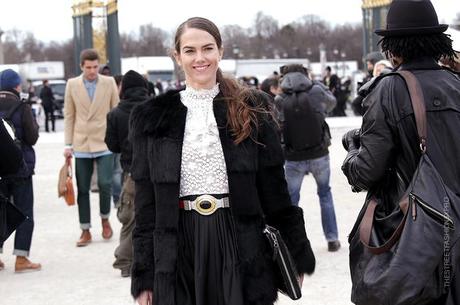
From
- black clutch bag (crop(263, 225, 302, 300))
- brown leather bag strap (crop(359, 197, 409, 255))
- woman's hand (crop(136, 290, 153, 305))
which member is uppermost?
brown leather bag strap (crop(359, 197, 409, 255))

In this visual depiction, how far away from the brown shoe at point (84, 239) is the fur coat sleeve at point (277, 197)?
533 cm

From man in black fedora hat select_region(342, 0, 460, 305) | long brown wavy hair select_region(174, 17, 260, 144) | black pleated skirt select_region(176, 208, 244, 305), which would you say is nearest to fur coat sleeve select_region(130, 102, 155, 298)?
black pleated skirt select_region(176, 208, 244, 305)

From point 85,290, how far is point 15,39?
365 ft

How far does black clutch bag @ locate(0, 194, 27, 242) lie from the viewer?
19.5 ft

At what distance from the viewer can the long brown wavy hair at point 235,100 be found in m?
3.62

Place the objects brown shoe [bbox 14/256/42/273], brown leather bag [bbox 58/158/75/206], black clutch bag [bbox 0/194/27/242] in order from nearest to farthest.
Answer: black clutch bag [bbox 0/194/27/242]
brown shoe [bbox 14/256/42/273]
brown leather bag [bbox 58/158/75/206]

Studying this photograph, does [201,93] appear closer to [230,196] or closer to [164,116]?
[164,116]

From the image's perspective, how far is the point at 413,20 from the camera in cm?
362

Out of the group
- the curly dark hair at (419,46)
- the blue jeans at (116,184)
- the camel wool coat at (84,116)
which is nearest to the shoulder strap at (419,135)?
the curly dark hair at (419,46)

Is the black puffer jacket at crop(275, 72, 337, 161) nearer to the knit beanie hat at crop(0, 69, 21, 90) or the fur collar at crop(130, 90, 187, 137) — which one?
the knit beanie hat at crop(0, 69, 21, 90)

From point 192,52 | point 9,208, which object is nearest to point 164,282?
point 192,52

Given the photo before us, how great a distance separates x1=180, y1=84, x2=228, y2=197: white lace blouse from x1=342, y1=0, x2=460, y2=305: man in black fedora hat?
0.56 metres

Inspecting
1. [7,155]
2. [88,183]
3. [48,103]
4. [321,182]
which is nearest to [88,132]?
[88,183]

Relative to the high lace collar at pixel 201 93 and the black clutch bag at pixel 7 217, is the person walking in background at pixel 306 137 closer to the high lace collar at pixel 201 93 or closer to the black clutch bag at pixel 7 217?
the black clutch bag at pixel 7 217
